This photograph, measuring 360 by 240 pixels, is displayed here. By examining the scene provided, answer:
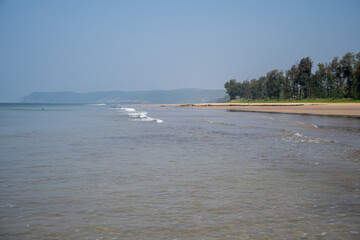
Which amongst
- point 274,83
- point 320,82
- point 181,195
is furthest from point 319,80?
point 181,195

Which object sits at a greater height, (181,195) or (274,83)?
(274,83)

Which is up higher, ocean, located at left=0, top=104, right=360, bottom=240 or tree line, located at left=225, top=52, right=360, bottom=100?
tree line, located at left=225, top=52, right=360, bottom=100

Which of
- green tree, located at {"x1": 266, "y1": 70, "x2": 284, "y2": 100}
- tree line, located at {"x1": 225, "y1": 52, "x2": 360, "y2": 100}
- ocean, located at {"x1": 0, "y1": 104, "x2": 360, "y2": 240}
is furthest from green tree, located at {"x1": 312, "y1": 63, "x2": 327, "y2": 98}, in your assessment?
ocean, located at {"x1": 0, "y1": 104, "x2": 360, "y2": 240}

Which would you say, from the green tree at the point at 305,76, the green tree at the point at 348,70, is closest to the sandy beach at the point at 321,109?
the green tree at the point at 348,70

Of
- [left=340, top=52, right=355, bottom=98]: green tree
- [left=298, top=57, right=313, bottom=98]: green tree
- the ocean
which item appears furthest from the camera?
[left=298, top=57, right=313, bottom=98]: green tree

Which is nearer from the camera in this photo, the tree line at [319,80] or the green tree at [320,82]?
the tree line at [319,80]

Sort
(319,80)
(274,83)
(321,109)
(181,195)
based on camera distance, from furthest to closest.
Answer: (274,83) → (319,80) → (321,109) → (181,195)

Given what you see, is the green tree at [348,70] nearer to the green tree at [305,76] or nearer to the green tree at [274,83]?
the green tree at [305,76]

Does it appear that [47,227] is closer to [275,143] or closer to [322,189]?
[322,189]

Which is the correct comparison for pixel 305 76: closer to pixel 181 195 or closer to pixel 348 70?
pixel 348 70

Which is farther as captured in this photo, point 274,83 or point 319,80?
point 274,83

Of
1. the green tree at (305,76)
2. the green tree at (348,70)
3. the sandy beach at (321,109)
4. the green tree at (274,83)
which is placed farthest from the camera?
the green tree at (274,83)

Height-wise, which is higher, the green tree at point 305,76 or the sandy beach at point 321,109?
the green tree at point 305,76

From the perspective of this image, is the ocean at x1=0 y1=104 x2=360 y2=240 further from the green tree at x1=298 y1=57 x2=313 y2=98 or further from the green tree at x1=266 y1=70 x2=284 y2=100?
the green tree at x1=266 y1=70 x2=284 y2=100
